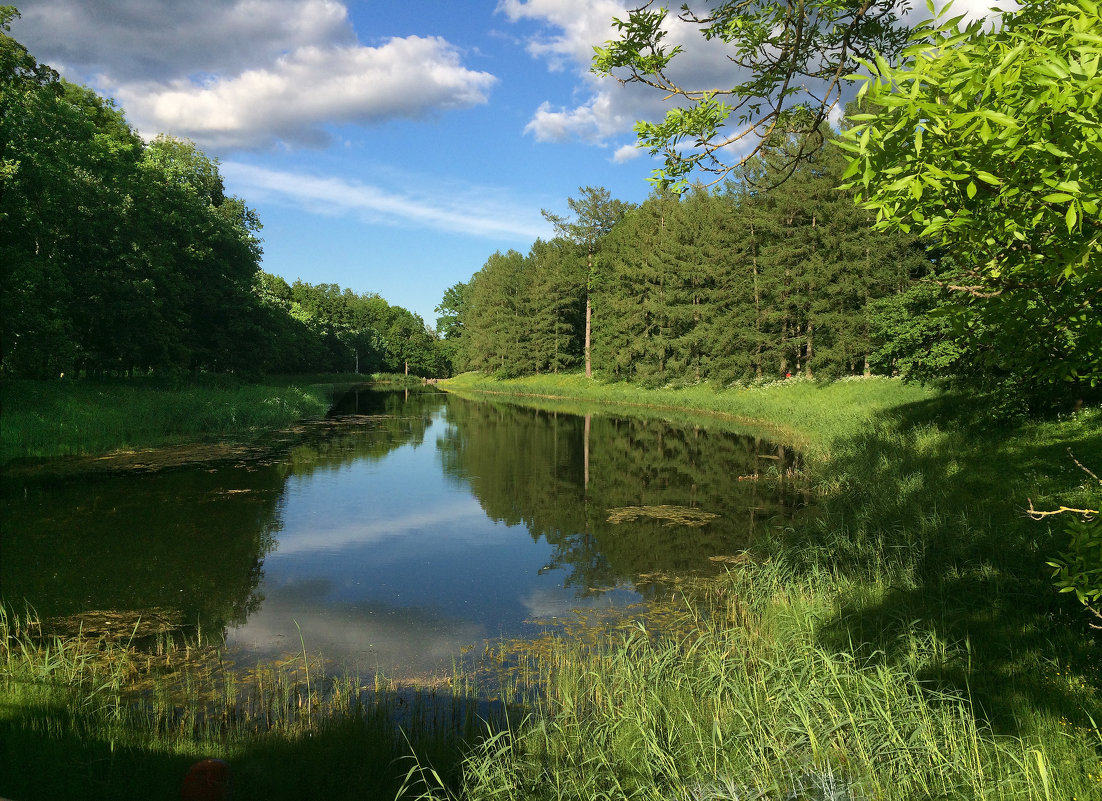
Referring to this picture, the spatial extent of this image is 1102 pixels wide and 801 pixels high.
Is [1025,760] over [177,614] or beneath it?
over

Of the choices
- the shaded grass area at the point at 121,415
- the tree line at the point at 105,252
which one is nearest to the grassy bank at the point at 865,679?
the shaded grass area at the point at 121,415

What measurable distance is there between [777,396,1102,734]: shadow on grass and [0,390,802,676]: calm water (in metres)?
2.31

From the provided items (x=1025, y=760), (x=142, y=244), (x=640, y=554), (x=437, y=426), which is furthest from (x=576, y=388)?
(x=1025, y=760)

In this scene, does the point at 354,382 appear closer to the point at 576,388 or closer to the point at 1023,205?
the point at 576,388

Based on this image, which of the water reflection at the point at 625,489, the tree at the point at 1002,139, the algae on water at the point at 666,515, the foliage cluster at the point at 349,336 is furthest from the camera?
the foliage cluster at the point at 349,336

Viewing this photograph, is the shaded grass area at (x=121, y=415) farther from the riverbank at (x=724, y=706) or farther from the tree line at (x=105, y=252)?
the riverbank at (x=724, y=706)

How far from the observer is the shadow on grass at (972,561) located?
18.5 ft

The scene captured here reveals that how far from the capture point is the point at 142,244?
30.2m

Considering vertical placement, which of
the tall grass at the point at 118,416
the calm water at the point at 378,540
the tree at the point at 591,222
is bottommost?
the calm water at the point at 378,540

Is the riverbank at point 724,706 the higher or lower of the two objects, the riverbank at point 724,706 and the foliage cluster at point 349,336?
the lower

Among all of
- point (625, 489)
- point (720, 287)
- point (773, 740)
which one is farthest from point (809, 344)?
point (773, 740)

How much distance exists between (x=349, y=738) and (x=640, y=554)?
743 centimetres

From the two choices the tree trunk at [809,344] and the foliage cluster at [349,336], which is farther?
the foliage cluster at [349,336]

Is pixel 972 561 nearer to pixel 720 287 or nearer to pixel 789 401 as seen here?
pixel 789 401
